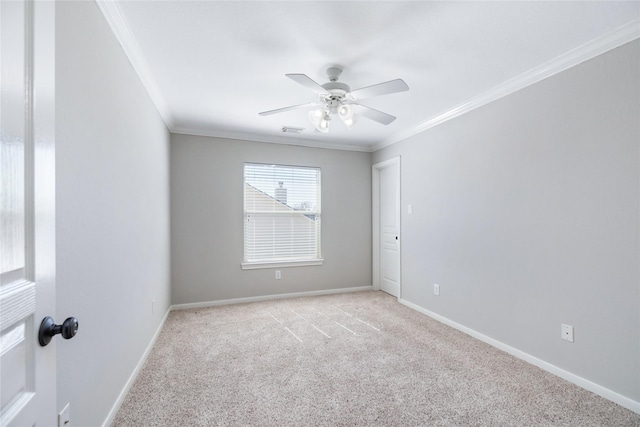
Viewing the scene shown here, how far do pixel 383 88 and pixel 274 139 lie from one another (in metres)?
2.52

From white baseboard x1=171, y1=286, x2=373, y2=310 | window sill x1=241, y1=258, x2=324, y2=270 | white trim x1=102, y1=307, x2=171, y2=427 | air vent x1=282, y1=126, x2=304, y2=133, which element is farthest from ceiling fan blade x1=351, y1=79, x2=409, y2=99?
white baseboard x1=171, y1=286, x2=373, y2=310

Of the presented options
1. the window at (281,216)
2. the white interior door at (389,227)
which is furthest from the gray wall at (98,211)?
the white interior door at (389,227)

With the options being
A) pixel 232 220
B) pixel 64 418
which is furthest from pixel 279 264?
pixel 64 418

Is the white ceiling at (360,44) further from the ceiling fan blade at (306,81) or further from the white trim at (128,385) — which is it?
the white trim at (128,385)

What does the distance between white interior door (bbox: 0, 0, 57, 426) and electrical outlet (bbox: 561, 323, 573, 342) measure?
2.93 meters

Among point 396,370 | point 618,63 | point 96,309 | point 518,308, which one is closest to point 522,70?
point 618,63

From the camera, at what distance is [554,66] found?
230 cm

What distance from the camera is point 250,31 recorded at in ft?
6.44

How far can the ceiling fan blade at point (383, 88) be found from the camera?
2029 millimetres

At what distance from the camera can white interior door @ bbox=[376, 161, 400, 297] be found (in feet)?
14.5

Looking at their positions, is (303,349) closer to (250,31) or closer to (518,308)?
(518,308)

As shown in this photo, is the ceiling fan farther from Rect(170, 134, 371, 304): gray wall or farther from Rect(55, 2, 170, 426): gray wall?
Rect(170, 134, 371, 304): gray wall

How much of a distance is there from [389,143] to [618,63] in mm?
2688

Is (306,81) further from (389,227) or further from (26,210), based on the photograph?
(389,227)
